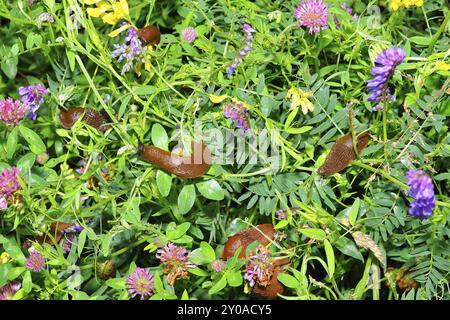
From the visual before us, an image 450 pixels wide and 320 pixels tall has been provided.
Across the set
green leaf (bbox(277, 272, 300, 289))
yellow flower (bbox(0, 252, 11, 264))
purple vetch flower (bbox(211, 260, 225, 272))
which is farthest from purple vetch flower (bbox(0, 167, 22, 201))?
green leaf (bbox(277, 272, 300, 289))

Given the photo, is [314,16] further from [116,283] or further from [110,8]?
[116,283]

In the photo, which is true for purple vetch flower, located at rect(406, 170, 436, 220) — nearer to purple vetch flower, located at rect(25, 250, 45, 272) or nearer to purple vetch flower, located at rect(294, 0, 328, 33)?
purple vetch flower, located at rect(294, 0, 328, 33)

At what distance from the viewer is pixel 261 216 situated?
44.7 inches

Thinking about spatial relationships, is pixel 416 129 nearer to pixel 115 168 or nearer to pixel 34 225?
pixel 115 168

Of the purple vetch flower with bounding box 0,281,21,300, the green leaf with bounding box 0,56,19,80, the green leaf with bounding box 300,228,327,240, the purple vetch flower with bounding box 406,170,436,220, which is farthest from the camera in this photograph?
the green leaf with bounding box 0,56,19,80

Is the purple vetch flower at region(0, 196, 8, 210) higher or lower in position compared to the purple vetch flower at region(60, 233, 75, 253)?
higher

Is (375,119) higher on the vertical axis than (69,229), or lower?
higher

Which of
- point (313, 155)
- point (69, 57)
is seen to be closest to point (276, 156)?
point (313, 155)

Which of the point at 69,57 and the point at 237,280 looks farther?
the point at 69,57

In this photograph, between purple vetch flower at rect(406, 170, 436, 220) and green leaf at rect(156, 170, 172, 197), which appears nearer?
purple vetch flower at rect(406, 170, 436, 220)

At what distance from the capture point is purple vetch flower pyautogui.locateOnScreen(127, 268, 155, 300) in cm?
101

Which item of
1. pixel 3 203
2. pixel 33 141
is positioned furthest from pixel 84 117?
pixel 3 203

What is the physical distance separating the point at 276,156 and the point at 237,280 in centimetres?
20

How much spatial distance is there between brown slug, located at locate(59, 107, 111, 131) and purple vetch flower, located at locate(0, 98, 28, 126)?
63mm
